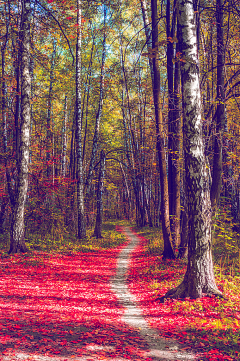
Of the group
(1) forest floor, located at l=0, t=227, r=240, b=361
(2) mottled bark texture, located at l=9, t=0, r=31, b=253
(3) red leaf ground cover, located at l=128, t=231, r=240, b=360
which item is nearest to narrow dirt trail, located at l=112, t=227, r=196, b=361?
(1) forest floor, located at l=0, t=227, r=240, b=361

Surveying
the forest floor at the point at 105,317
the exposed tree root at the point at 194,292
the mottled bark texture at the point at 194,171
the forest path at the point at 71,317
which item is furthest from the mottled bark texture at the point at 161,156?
A: the exposed tree root at the point at 194,292

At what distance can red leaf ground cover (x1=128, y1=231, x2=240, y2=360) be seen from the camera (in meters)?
4.29

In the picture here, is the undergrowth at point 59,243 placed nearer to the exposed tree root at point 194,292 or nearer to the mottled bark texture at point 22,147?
the mottled bark texture at point 22,147

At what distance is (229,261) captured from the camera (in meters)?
8.99

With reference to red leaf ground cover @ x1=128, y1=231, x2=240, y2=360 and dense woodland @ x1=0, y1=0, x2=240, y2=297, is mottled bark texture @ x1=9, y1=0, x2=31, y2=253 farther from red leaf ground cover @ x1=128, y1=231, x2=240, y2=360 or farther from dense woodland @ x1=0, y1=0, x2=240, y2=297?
red leaf ground cover @ x1=128, y1=231, x2=240, y2=360

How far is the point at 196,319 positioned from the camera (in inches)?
211

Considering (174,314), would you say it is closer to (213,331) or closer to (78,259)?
(213,331)

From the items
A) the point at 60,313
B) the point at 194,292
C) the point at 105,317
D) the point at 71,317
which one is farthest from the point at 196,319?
the point at 60,313

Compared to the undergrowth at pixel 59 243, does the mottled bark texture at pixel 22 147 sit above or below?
above

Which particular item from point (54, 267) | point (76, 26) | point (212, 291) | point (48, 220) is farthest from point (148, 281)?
point (76, 26)

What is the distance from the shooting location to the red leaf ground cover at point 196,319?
429cm

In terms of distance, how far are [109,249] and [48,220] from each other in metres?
4.04

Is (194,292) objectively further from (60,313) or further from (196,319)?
(60,313)

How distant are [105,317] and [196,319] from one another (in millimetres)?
1910
